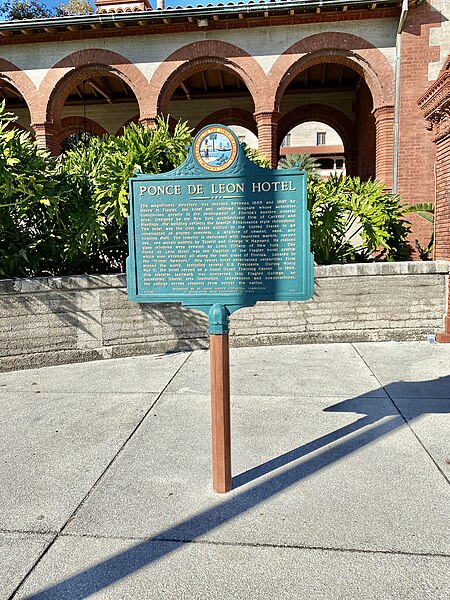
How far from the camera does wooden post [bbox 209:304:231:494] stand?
3.06 m

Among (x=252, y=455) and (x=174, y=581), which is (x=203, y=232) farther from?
(x=174, y=581)

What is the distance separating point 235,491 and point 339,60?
42.3 ft

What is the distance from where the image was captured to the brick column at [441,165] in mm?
6395

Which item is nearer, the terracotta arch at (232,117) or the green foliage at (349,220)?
the green foliage at (349,220)

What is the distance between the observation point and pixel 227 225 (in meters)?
3.11

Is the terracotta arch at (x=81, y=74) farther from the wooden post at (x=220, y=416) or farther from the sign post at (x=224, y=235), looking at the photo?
the wooden post at (x=220, y=416)

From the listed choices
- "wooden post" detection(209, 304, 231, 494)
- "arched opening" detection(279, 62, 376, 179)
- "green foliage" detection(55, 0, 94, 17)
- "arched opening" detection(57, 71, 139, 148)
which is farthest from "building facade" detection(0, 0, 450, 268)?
"green foliage" detection(55, 0, 94, 17)

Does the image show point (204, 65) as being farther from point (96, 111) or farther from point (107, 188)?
point (107, 188)

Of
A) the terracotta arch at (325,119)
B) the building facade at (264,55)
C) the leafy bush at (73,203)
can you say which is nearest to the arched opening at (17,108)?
the building facade at (264,55)

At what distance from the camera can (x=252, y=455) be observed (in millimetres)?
3590

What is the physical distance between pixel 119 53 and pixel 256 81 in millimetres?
3969

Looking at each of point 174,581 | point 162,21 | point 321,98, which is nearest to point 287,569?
point 174,581

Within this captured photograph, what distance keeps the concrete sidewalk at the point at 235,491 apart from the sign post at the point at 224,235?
0.47m

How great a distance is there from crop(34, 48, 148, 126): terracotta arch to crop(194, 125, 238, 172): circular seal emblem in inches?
454
